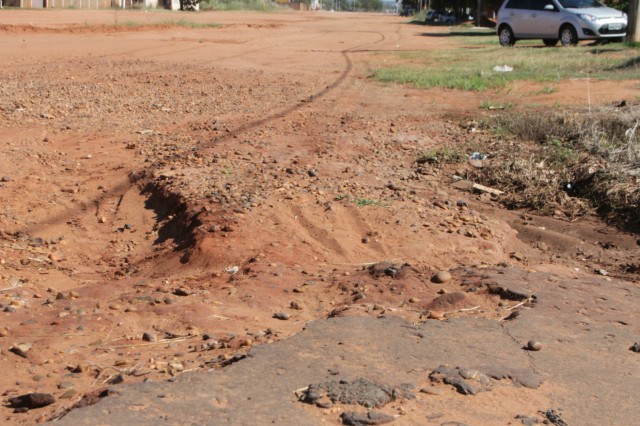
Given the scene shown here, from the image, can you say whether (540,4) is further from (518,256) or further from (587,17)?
(518,256)

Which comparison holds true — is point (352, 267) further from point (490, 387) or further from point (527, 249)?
point (490, 387)

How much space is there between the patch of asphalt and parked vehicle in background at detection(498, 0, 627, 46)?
1931cm

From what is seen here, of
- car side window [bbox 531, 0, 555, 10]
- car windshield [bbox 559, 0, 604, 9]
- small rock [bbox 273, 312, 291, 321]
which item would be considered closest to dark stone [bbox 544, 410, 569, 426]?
small rock [bbox 273, 312, 291, 321]

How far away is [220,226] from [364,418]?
3478mm

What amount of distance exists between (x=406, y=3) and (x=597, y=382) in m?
99.6

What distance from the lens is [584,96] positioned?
13.3 m

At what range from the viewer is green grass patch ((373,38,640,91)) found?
49.6 ft

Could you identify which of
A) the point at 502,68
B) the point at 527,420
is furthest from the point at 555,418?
the point at 502,68

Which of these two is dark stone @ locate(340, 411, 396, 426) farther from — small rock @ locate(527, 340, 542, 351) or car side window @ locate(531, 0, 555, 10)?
car side window @ locate(531, 0, 555, 10)

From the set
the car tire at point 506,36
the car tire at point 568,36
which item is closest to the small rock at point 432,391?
the car tire at point 568,36

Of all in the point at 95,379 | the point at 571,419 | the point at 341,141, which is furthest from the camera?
the point at 341,141

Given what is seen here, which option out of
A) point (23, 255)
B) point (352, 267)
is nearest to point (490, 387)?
point (352, 267)

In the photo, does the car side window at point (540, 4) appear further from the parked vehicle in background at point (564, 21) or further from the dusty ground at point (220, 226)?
the dusty ground at point (220, 226)

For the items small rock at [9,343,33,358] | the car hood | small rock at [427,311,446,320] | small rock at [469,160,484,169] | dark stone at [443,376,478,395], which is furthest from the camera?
the car hood
